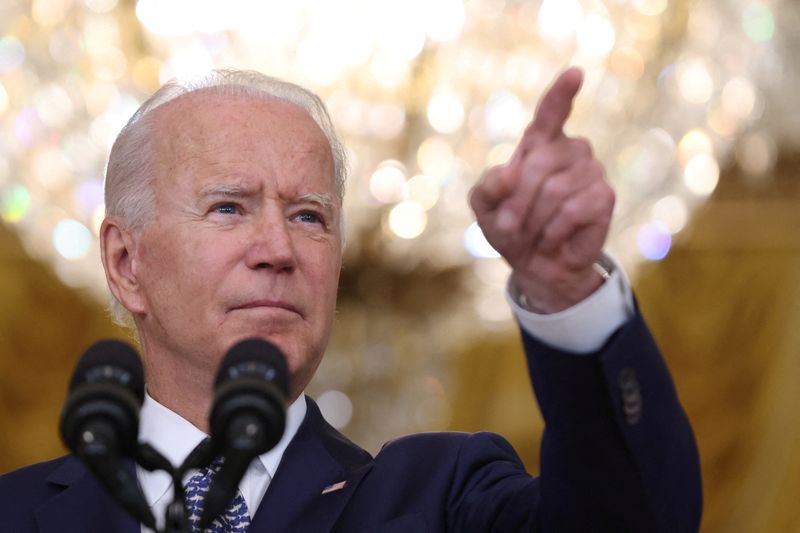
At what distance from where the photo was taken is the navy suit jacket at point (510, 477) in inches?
58.1

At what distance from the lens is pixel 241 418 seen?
4.15ft

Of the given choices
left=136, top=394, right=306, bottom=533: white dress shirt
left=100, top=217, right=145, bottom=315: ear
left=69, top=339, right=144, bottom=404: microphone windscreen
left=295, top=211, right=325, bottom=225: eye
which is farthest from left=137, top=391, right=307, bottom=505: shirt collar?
left=69, top=339, right=144, bottom=404: microphone windscreen

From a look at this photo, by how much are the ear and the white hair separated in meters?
0.02

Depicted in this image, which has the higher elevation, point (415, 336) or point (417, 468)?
point (415, 336)

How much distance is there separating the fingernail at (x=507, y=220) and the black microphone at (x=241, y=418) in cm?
29

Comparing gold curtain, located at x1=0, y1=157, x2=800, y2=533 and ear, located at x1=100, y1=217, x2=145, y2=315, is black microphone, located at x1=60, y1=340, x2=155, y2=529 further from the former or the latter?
gold curtain, located at x1=0, y1=157, x2=800, y2=533

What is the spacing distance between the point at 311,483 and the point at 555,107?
755mm

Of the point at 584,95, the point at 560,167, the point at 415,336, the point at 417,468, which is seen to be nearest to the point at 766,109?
the point at 584,95

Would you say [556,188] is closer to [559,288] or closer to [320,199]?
[559,288]

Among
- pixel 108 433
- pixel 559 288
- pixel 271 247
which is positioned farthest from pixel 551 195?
pixel 271 247

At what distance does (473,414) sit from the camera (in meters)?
5.02

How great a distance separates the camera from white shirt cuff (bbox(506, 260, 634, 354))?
1467mm

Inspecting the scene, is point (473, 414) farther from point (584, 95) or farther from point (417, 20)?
point (417, 20)

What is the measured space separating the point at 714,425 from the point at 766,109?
1145mm
